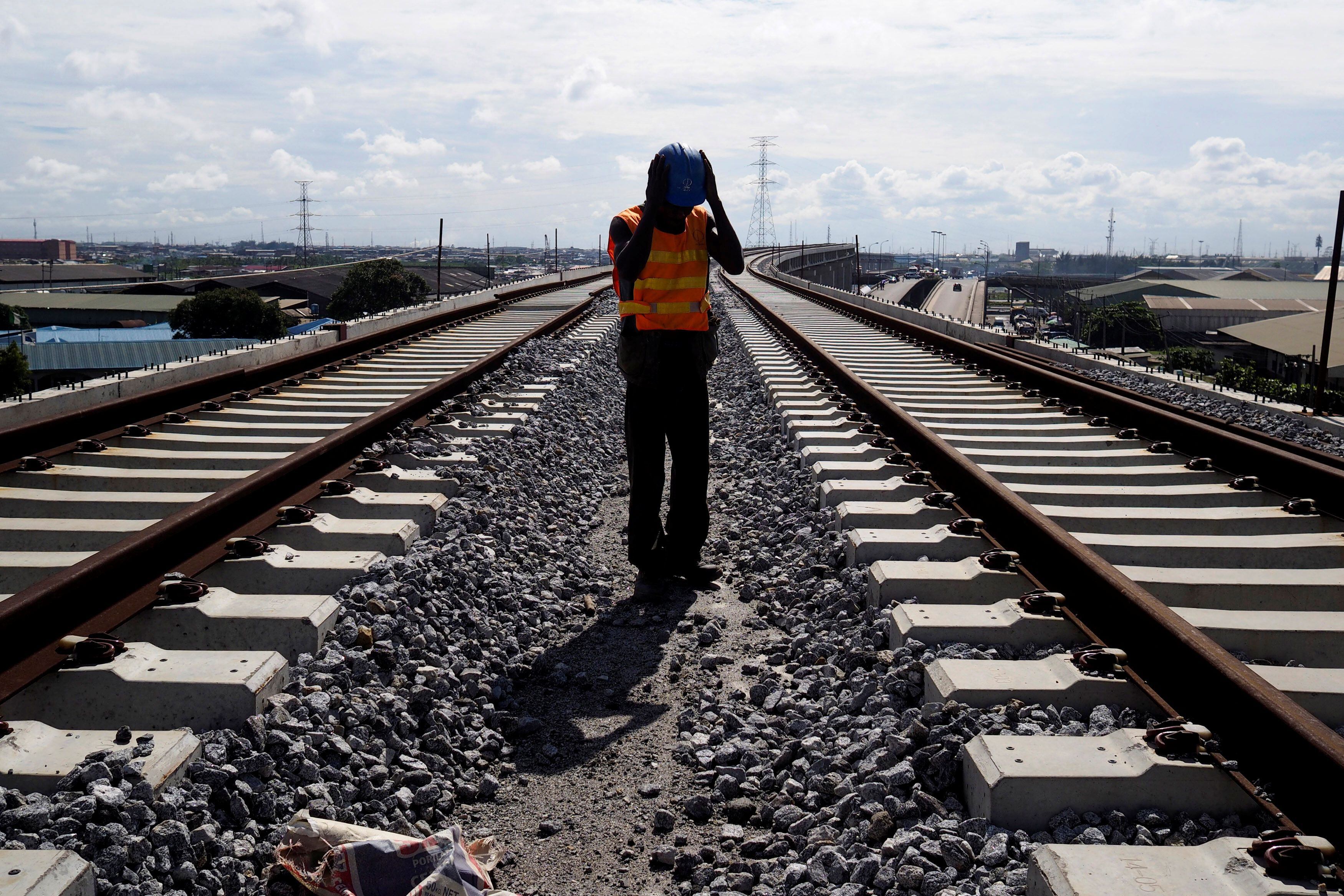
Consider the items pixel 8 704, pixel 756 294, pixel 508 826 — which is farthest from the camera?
pixel 756 294

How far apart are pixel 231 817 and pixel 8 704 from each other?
2.49 feet

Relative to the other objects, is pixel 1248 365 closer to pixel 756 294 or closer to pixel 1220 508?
pixel 756 294

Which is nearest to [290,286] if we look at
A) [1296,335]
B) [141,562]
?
[1296,335]

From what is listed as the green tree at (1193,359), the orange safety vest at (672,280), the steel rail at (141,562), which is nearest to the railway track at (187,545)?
the steel rail at (141,562)

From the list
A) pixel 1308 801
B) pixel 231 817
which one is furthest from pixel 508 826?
pixel 1308 801

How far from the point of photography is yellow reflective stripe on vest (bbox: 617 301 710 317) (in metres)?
5.24

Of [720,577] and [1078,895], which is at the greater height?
[1078,895]

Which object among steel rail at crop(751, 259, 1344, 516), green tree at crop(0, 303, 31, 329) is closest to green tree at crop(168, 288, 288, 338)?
green tree at crop(0, 303, 31, 329)

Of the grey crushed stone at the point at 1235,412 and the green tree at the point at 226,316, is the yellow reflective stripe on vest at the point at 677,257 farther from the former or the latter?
the green tree at the point at 226,316

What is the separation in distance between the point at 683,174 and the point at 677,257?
1.35 ft

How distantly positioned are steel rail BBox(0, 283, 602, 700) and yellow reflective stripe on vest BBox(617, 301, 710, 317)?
174 cm

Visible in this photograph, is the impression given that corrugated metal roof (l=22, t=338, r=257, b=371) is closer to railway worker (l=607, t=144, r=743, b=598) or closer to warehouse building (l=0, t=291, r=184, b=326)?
warehouse building (l=0, t=291, r=184, b=326)

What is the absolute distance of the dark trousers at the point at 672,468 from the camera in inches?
213

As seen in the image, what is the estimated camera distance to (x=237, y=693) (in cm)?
288
